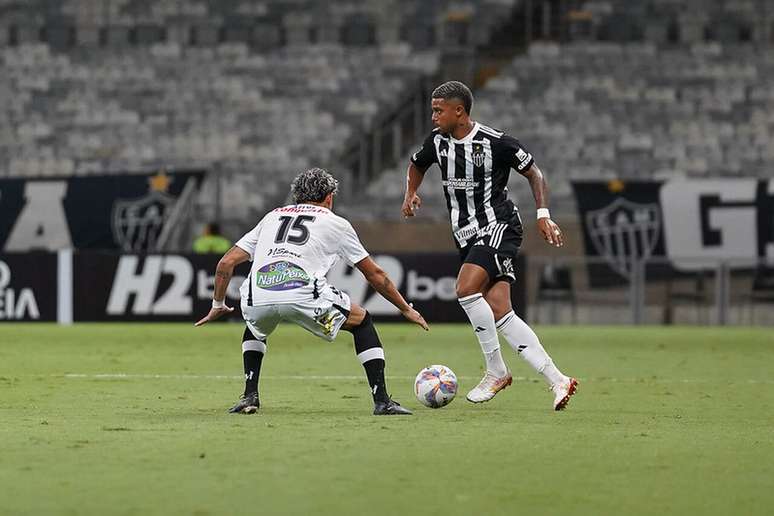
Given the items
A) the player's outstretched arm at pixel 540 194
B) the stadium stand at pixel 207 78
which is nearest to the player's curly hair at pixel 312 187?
the player's outstretched arm at pixel 540 194

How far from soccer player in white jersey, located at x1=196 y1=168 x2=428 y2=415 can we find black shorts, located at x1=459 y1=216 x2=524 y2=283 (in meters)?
0.98

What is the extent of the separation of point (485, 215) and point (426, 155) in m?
0.59

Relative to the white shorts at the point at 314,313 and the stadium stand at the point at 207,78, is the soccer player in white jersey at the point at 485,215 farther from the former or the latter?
the stadium stand at the point at 207,78

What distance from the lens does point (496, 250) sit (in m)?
9.30

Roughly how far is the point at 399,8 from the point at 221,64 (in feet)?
12.7

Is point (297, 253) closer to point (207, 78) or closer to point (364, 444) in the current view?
point (364, 444)

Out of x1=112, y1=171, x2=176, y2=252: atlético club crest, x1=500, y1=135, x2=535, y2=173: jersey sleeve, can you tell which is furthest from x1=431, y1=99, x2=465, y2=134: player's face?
x1=112, y1=171, x2=176, y2=252: atlético club crest

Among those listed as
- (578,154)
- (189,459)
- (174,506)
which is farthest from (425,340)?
(174,506)

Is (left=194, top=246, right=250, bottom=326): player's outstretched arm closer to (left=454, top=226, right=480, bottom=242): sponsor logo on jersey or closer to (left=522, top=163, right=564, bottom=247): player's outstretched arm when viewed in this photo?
(left=454, top=226, right=480, bottom=242): sponsor logo on jersey

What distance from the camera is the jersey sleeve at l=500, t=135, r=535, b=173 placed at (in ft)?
30.6

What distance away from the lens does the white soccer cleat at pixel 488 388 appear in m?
9.40

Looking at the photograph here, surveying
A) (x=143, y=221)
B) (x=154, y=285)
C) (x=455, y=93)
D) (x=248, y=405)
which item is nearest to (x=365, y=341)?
(x=248, y=405)

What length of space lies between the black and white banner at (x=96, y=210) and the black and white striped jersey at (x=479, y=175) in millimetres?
14081

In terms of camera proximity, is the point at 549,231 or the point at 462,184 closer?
the point at 549,231
